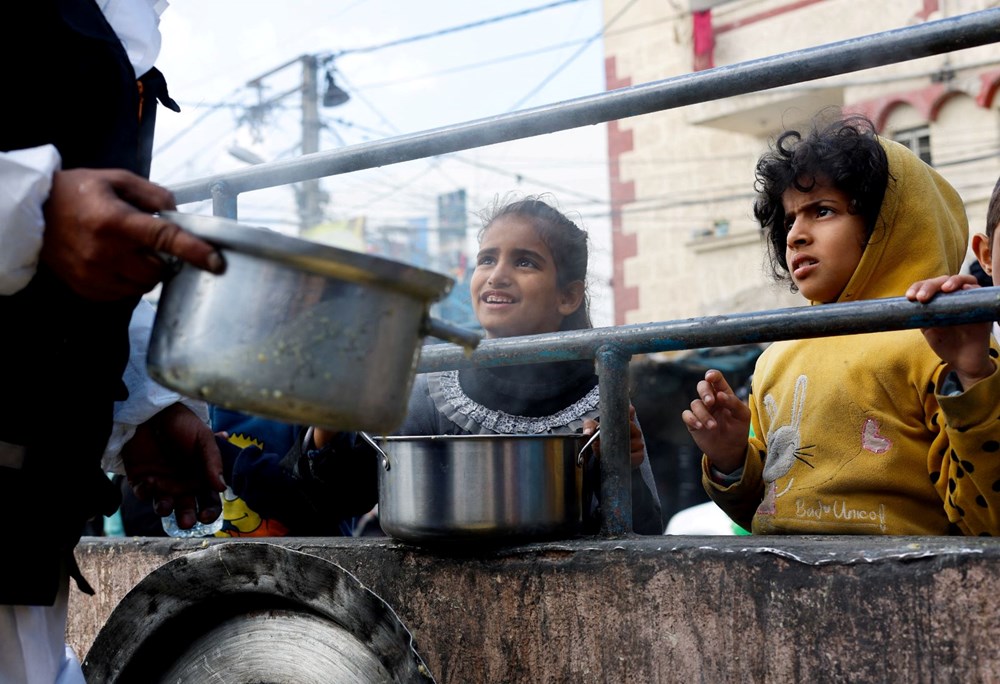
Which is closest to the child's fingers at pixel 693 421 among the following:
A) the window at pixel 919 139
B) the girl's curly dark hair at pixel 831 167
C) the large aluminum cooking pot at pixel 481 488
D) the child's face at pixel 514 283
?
the large aluminum cooking pot at pixel 481 488

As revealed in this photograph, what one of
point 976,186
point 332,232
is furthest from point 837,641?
point 332,232

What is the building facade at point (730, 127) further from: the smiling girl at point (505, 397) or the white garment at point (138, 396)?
the white garment at point (138, 396)

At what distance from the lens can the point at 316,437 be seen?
7.30 feet

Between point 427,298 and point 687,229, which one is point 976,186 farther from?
point 427,298

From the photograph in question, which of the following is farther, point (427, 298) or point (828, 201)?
point (828, 201)

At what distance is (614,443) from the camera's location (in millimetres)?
1787

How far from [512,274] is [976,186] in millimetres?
11819

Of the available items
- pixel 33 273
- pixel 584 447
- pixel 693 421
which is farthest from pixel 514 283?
pixel 33 273

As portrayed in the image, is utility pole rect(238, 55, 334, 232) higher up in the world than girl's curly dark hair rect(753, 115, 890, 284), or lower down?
higher up

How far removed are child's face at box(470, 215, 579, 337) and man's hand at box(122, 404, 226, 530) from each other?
3.93ft

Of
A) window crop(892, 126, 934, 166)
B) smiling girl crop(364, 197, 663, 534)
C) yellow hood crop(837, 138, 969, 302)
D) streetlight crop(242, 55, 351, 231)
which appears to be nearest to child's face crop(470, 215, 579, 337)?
smiling girl crop(364, 197, 663, 534)

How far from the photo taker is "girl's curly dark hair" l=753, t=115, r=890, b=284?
7.48ft

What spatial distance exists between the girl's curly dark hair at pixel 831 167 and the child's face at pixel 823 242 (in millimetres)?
21

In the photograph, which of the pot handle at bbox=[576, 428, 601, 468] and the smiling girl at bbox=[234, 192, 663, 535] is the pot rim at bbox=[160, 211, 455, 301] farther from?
the smiling girl at bbox=[234, 192, 663, 535]
